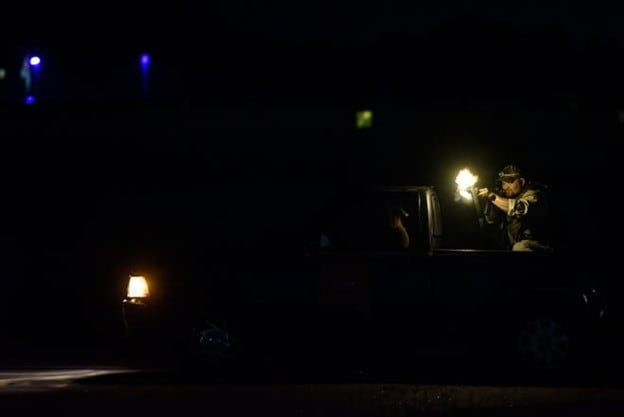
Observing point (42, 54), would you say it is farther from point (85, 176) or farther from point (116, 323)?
point (116, 323)

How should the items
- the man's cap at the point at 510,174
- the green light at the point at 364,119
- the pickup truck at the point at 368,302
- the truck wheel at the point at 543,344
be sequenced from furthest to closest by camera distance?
the green light at the point at 364,119 < the man's cap at the point at 510,174 < the pickup truck at the point at 368,302 < the truck wheel at the point at 543,344

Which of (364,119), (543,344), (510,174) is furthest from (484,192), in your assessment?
(364,119)

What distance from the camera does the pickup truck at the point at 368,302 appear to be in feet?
37.9

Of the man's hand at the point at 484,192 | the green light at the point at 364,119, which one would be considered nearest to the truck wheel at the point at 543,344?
the man's hand at the point at 484,192

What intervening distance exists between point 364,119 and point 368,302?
25012mm

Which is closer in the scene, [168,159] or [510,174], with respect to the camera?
[510,174]

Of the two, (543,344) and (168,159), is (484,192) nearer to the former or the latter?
(543,344)

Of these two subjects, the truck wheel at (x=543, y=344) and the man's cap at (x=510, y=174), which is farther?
the man's cap at (x=510, y=174)

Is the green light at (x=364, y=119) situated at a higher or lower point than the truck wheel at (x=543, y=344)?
higher

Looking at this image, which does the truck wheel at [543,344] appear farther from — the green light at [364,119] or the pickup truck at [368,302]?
the green light at [364,119]

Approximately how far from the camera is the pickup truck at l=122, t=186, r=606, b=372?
11555mm

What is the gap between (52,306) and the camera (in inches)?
773

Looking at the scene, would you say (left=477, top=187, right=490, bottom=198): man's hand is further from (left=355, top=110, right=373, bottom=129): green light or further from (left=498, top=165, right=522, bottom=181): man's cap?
(left=355, top=110, right=373, bottom=129): green light

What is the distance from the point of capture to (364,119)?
1433 inches
